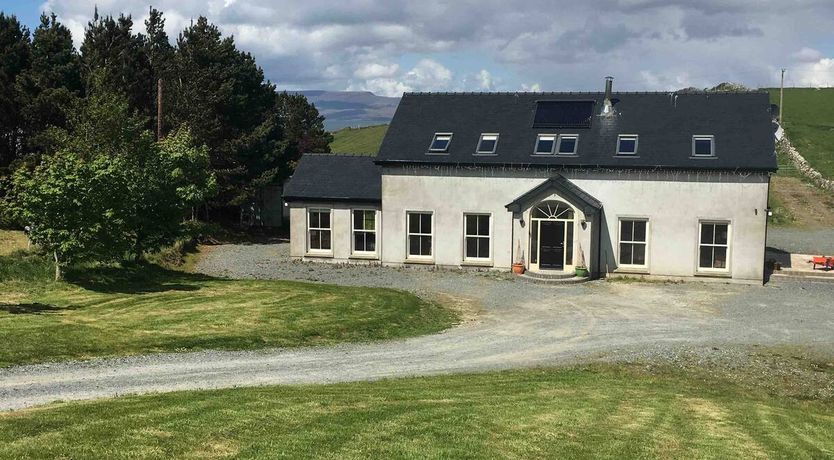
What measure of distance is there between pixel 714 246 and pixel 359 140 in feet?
328

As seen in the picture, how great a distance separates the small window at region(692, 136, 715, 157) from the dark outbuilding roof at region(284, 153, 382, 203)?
15381 millimetres

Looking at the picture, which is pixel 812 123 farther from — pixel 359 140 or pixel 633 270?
pixel 633 270

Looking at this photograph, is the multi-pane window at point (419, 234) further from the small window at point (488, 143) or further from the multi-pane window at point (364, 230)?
the small window at point (488, 143)

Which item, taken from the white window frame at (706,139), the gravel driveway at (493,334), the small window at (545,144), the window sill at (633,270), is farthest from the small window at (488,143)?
the white window frame at (706,139)

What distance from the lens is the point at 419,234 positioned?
36.4m

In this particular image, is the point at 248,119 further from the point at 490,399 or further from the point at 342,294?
the point at 490,399

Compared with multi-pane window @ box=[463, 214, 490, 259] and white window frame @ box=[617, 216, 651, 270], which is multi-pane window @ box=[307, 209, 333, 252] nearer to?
multi-pane window @ box=[463, 214, 490, 259]

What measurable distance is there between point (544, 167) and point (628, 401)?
70.5 feet

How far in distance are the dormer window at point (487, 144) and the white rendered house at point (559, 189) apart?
82 mm

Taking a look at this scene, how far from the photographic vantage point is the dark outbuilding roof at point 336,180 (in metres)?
37.5

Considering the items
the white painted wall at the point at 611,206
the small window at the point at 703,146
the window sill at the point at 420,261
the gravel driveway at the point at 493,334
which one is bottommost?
the gravel driveway at the point at 493,334

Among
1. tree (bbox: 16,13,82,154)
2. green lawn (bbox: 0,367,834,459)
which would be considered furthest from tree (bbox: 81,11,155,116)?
green lawn (bbox: 0,367,834,459)

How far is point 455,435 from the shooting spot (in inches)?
423

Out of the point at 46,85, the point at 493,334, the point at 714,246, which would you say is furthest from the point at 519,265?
the point at 46,85
